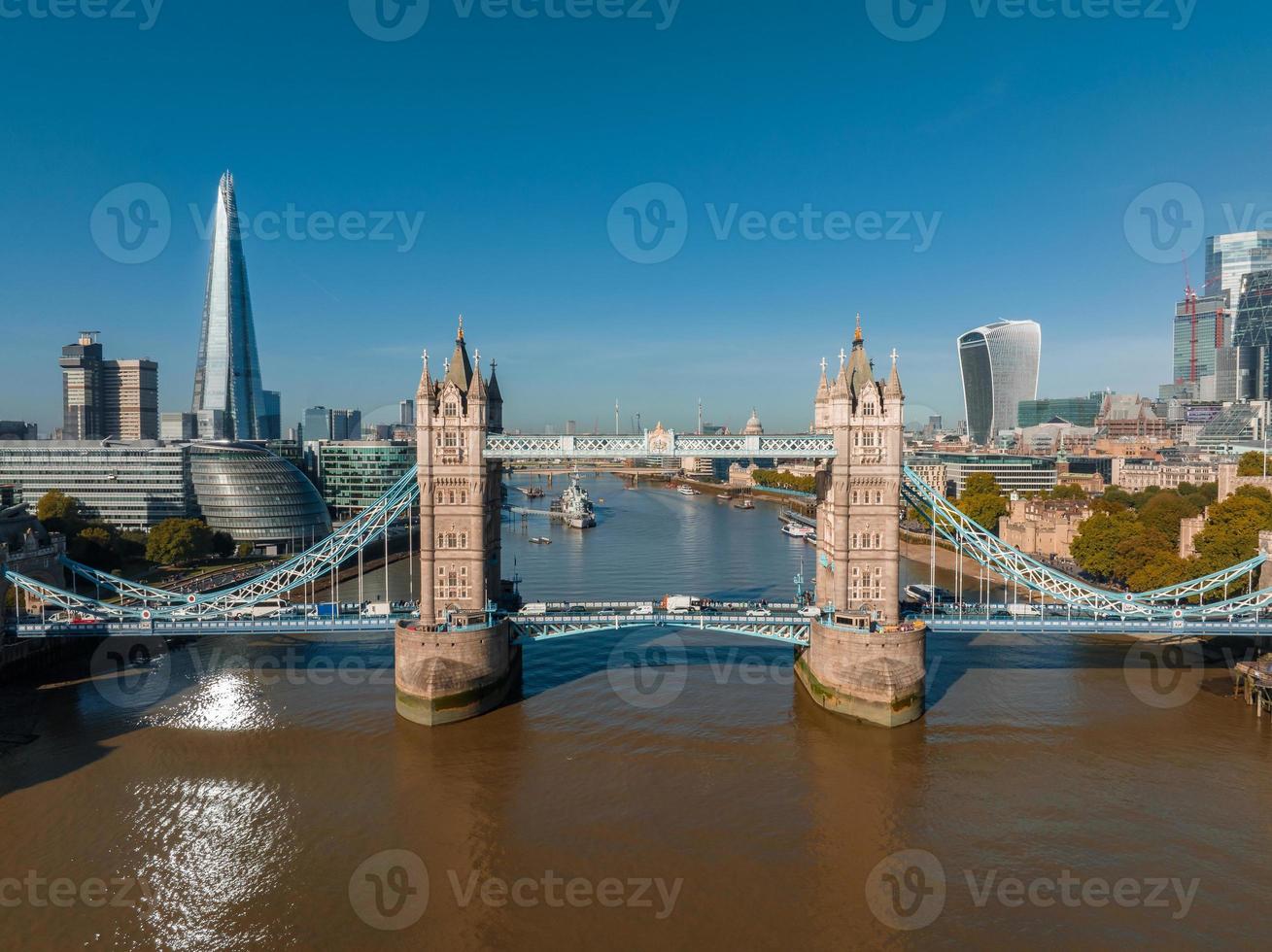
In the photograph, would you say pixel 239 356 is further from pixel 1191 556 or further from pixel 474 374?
pixel 1191 556

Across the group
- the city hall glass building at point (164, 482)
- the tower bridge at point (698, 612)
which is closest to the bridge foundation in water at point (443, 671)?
the tower bridge at point (698, 612)

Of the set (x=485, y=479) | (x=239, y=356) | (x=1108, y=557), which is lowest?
(x=1108, y=557)

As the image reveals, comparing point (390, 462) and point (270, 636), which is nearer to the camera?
point (270, 636)

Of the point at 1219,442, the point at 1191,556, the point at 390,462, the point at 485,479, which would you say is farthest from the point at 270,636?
the point at 1219,442

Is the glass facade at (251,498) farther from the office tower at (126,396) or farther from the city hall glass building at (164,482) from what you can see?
the office tower at (126,396)

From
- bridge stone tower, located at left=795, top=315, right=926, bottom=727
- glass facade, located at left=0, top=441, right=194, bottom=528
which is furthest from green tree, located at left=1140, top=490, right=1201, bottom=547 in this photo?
glass facade, located at left=0, top=441, right=194, bottom=528
